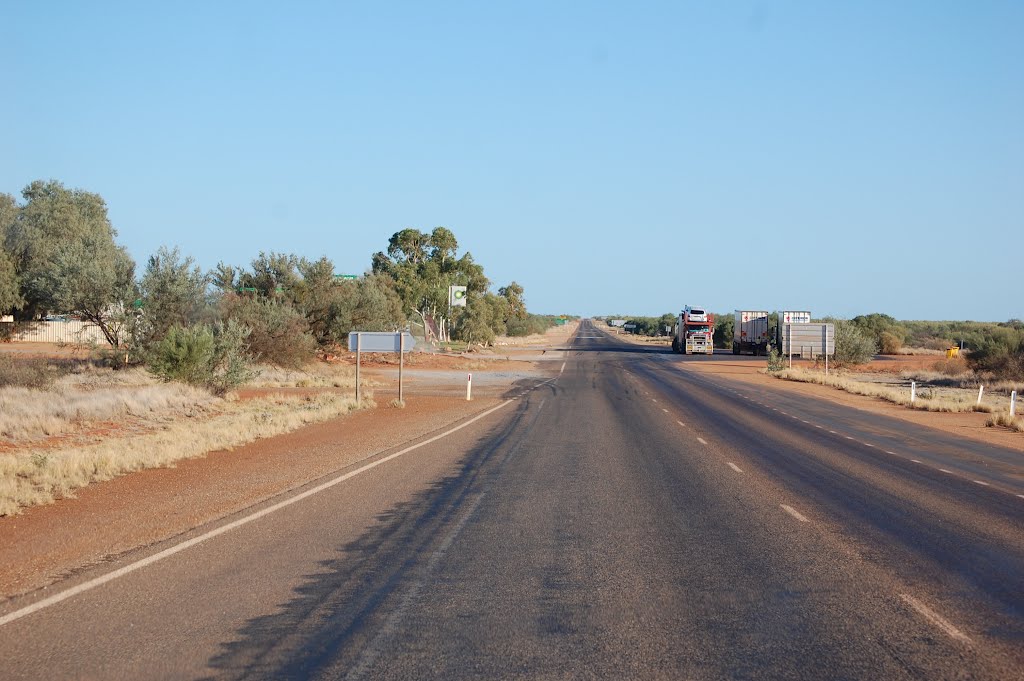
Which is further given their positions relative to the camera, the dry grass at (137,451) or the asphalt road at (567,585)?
the dry grass at (137,451)

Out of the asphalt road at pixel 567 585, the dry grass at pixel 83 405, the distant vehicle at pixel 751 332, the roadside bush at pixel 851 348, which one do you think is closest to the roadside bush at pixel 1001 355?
the roadside bush at pixel 851 348

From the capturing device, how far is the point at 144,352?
3269 centimetres

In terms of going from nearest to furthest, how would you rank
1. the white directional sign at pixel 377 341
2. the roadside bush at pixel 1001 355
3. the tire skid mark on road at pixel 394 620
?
the tire skid mark on road at pixel 394 620, the white directional sign at pixel 377 341, the roadside bush at pixel 1001 355

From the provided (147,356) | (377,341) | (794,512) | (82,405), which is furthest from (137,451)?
(147,356)

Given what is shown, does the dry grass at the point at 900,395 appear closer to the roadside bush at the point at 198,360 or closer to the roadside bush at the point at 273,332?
the roadside bush at the point at 198,360

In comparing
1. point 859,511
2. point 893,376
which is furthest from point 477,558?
point 893,376

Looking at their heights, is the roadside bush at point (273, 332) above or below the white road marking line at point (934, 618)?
above

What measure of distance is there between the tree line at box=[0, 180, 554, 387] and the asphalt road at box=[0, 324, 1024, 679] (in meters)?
19.9

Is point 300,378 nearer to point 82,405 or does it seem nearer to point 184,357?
point 184,357

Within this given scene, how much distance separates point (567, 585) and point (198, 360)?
2388cm

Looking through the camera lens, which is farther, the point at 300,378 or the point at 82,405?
the point at 300,378

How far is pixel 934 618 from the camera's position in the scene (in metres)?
7.21

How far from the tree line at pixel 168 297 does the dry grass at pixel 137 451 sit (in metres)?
5.34

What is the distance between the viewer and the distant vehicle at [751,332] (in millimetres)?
89750
